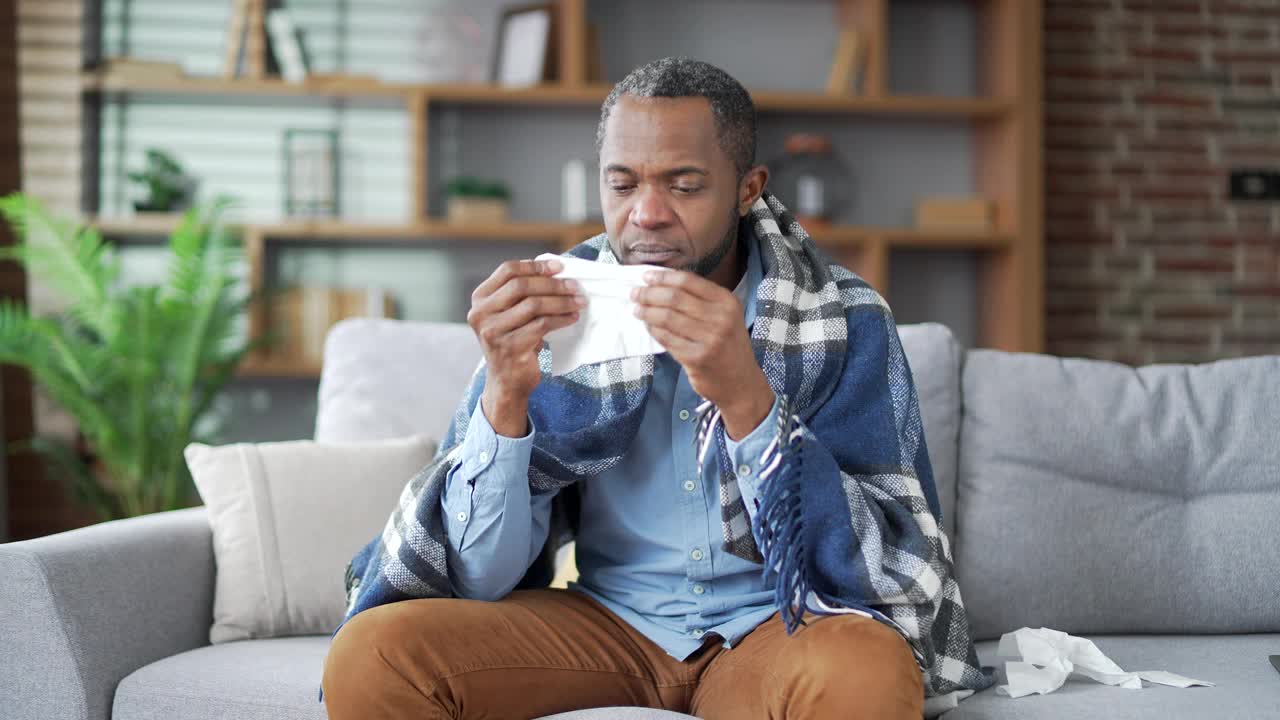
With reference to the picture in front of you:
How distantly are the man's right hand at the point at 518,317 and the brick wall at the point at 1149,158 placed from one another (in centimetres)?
332

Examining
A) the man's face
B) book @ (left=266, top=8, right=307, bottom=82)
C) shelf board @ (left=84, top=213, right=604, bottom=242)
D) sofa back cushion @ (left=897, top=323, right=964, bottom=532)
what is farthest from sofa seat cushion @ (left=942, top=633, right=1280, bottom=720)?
book @ (left=266, top=8, right=307, bottom=82)

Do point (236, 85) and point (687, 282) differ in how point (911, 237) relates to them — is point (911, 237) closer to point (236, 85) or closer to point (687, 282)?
point (236, 85)

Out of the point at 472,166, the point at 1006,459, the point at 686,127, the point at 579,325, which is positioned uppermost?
the point at 472,166

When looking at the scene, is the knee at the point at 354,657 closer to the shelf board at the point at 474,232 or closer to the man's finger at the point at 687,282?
the man's finger at the point at 687,282

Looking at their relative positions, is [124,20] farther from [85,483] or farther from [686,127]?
[686,127]

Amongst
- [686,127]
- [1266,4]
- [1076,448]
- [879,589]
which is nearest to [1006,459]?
[1076,448]

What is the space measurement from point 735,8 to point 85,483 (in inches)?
105

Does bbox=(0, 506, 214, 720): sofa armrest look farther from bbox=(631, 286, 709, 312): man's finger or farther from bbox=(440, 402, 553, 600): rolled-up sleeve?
bbox=(631, 286, 709, 312): man's finger

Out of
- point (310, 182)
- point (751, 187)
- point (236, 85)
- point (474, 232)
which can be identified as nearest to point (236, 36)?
point (236, 85)

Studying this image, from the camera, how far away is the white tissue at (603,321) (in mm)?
1392

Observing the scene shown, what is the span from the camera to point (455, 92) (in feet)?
13.0

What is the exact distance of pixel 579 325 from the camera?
56.9 inches

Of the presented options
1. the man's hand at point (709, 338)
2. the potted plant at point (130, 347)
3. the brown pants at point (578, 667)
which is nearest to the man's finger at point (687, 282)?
the man's hand at point (709, 338)

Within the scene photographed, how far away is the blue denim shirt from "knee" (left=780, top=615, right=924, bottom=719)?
0.84ft
